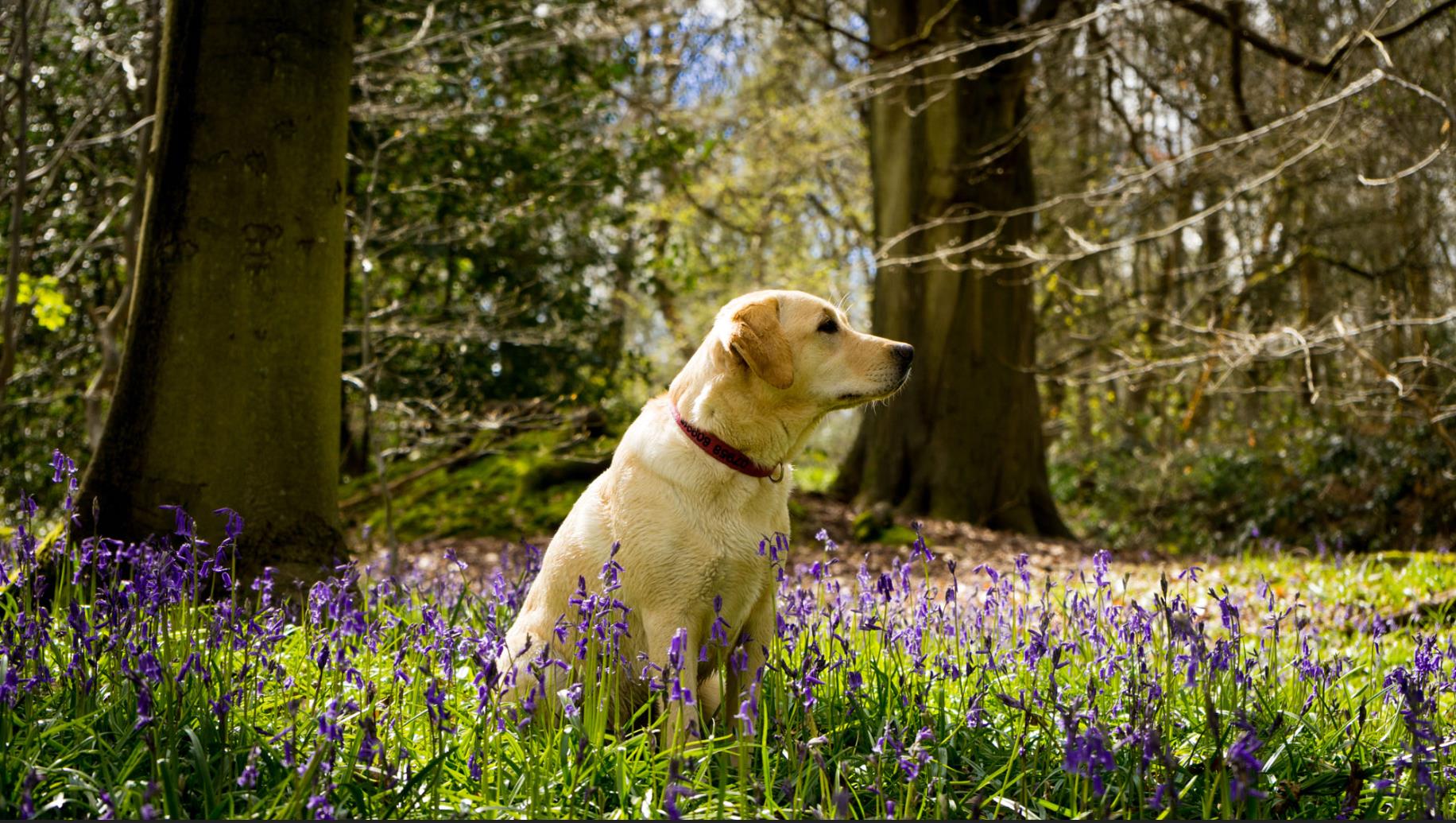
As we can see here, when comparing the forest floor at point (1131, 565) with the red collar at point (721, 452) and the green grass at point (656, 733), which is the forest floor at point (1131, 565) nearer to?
the green grass at point (656, 733)

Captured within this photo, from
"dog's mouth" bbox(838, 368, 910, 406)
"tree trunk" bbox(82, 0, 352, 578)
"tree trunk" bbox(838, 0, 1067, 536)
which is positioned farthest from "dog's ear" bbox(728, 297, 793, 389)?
"tree trunk" bbox(838, 0, 1067, 536)

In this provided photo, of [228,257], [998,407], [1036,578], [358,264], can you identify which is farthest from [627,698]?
[358,264]

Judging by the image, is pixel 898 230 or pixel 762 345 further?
pixel 898 230

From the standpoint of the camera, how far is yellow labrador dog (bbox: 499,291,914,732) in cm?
365

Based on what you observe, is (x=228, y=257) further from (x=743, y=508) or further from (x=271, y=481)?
(x=743, y=508)

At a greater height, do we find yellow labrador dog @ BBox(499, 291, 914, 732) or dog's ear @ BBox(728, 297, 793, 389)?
dog's ear @ BBox(728, 297, 793, 389)

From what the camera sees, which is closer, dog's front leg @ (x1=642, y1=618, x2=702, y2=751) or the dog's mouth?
dog's front leg @ (x1=642, y1=618, x2=702, y2=751)

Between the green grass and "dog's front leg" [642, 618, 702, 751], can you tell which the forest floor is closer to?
the green grass

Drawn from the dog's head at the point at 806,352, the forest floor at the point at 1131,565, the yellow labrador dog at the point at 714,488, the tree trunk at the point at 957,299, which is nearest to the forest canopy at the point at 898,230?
the tree trunk at the point at 957,299

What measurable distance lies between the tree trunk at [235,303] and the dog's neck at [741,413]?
2297 millimetres

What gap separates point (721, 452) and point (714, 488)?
136 millimetres

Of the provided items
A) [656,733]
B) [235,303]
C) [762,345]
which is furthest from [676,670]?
[235,303]

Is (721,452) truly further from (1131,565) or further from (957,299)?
(957,299)

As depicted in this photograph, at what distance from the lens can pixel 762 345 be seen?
12.8 ft
